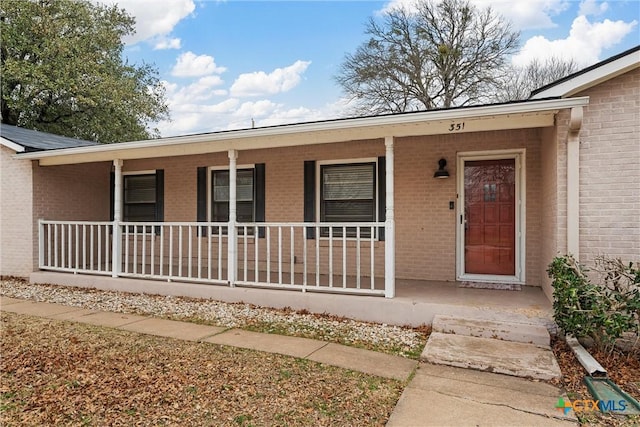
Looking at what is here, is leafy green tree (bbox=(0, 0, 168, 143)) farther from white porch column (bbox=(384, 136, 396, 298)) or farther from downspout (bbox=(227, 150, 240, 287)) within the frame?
white porch column (bbox=(384, 136, 396, 298))

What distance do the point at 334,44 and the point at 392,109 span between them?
14.9ft

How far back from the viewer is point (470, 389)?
130 inches

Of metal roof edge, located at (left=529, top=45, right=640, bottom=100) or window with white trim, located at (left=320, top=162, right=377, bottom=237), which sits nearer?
metal roof edge, located at (left=529, top=45, right=640, bottom=100)

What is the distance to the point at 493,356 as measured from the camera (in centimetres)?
388

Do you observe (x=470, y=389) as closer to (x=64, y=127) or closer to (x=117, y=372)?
(x=117, y=372)

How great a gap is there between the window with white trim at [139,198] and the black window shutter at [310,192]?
3.63 m

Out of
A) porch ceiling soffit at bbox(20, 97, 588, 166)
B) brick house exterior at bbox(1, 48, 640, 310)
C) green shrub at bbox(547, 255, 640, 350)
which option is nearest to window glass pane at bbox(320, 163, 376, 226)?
brick house exterior at bbox(1, 48, 640, 310)

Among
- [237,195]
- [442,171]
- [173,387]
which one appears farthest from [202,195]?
[173,387]

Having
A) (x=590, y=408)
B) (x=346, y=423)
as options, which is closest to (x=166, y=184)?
(x=346, y=423)

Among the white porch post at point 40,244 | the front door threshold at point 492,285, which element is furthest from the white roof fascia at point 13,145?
the front door threshold at point 492,285

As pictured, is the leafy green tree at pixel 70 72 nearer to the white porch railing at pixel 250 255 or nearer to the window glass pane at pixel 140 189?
the window glass pane at pixel 140 189

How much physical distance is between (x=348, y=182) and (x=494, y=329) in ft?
11.8

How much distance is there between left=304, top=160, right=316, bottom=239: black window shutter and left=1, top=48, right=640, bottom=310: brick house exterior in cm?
2

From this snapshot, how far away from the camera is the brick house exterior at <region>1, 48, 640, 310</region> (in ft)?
14.4
